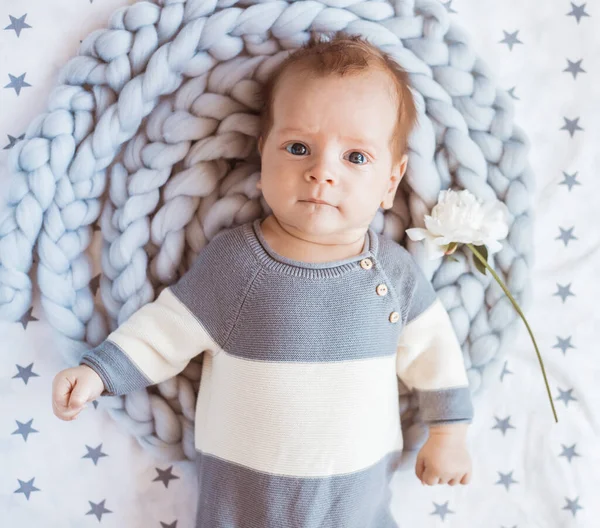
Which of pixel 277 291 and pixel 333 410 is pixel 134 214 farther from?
pixel 333 410

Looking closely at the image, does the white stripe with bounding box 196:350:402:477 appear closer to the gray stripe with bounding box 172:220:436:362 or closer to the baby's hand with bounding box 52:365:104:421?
the gray stripe with bounding box 172:220:436:362

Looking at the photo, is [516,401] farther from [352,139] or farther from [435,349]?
[352,139]

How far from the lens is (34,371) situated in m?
0.99

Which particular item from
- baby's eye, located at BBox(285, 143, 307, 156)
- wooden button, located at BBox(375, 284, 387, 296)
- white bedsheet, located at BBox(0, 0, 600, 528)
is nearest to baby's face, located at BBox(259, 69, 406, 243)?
baby's eye, located at BBox(285, 143, 307, 156)

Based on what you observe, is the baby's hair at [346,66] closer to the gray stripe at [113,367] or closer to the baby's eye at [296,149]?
the baby's eye at [296,149]

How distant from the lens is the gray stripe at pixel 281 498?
34.0 inches

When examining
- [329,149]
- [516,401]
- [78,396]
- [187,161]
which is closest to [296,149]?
[329,149]

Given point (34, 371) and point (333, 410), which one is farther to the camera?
point (34, 371)

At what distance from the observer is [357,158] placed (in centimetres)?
84

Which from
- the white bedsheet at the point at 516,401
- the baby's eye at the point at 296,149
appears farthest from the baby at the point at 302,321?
the white bedsheet at the point at 516,401

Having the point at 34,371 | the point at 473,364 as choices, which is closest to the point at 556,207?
the point at 473,364

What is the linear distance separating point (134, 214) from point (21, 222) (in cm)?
16

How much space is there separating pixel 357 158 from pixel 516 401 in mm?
530

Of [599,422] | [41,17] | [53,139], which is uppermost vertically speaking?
[41,17]
